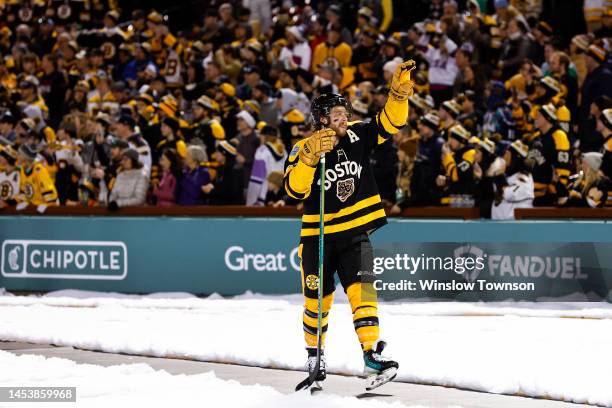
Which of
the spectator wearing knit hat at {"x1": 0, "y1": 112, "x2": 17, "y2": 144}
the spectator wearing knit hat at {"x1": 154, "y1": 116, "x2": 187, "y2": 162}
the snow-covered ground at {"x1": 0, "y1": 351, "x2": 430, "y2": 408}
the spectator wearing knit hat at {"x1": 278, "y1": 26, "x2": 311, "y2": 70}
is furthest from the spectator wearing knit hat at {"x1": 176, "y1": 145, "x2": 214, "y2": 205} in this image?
the snow-covered ground at {"x1": 0, "y1": 351, "x2": 430, "y2": 408}

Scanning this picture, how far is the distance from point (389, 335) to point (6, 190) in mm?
9709

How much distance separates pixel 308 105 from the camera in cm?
1953

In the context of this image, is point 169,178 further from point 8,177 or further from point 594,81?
point 594,81

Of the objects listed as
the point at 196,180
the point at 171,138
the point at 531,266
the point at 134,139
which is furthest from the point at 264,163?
the point at 531,266

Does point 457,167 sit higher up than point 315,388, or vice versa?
point 457,167

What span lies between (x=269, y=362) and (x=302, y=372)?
546 mm

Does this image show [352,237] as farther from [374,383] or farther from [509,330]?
[509,330]

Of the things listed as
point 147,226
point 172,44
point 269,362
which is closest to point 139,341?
point 269,362

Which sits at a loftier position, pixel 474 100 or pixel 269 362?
pixel 474 100

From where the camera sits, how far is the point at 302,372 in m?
10.8

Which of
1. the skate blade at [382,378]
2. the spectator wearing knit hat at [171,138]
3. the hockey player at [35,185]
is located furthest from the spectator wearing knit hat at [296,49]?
the skate blade at [382,378]

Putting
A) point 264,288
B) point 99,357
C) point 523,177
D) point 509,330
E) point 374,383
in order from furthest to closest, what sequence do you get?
point 264,288 < point 523,177 < point 509,330 < point 99,357 < point 374,383

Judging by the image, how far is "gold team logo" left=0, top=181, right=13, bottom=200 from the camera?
20.3 m

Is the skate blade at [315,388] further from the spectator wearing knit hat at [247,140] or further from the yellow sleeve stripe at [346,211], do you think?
the spectator wearing knit hat at [247,140]
